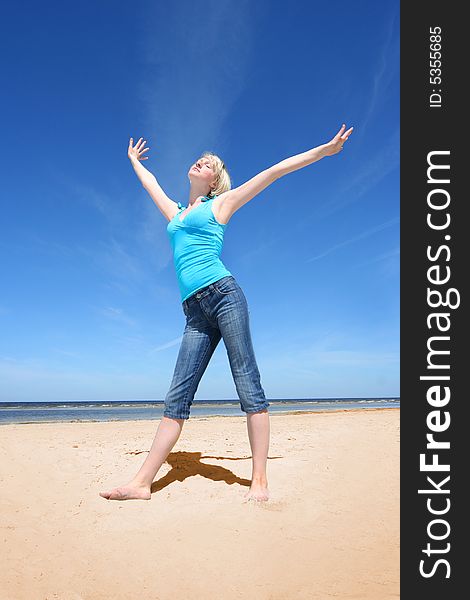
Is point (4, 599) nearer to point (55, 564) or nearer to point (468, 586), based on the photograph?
point (55, 564)

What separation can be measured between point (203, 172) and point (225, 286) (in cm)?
97

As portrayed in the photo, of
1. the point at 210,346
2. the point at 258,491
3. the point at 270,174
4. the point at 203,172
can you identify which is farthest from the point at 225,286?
the point at 258,491

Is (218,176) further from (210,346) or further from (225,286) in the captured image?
(210,346)

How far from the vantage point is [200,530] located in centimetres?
248

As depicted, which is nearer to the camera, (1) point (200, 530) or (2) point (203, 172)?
(1) point (200, 530)

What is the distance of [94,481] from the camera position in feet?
11.3

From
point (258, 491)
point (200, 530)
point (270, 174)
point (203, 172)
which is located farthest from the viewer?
point (203, 172)

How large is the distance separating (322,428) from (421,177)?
4579 millimetres

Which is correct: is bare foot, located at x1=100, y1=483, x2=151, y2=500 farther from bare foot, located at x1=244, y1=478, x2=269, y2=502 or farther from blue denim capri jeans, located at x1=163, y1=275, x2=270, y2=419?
bare foot, located at x1=244, y1=478, x2=269, y2=502

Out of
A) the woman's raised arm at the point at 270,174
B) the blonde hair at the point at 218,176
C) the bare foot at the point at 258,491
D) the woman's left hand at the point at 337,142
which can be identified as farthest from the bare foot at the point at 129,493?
the woman's left hand at the point at 337,142

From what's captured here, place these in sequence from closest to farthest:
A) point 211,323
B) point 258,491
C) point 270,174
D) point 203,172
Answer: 1. point 258,491
2. point 270,174
3. point 211,323
4. point 203,172

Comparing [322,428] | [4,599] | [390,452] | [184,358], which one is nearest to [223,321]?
[184,358]

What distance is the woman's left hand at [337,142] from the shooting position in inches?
116

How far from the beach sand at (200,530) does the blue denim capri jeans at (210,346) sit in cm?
62
